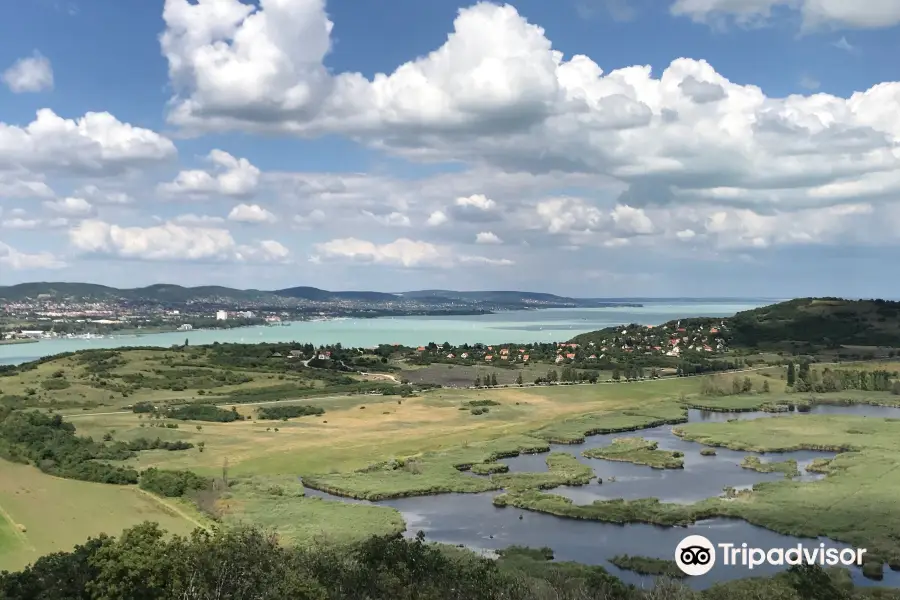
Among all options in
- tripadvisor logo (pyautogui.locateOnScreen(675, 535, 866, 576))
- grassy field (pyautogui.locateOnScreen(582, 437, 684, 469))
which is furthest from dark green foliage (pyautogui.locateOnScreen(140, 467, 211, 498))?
grassy field (pyautogui.locateOnScreen(582, 437, 684, 469))

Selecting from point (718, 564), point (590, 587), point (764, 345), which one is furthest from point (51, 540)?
point (764, 345)

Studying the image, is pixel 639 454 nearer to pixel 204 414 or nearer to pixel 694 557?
pixel 694 557

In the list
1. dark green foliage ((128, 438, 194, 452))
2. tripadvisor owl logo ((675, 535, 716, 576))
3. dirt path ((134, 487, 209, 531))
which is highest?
tripadvisor owl logo ((675, 535, 716, 576))

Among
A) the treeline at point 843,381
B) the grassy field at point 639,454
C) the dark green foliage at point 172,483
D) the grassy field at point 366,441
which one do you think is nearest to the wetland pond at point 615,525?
the grassy field at point 639,454

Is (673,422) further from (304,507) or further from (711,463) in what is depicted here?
(304,507)

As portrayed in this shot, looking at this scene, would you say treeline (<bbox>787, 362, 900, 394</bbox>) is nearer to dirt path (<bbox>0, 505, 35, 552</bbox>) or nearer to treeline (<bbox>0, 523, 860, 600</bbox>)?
treeline (<bbox>0, 523, 860, 600</bbox>)

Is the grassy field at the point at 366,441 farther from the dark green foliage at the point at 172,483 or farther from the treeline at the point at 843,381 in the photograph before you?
the treeline at the point at 843,381

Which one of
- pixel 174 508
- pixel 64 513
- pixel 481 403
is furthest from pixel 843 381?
pixel 64 513
